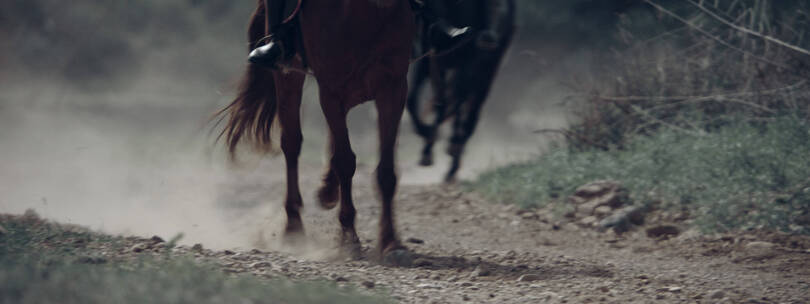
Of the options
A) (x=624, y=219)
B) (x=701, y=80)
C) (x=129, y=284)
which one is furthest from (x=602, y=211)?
(x=129, y=284)

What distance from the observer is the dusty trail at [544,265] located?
3.76 m

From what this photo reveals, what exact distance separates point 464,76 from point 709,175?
3.67 metres

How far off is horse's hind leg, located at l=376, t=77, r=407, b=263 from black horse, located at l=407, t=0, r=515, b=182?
3.94m

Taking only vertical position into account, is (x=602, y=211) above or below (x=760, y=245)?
above

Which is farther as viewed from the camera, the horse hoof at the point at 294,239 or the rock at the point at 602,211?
the rock at the point at 602,211

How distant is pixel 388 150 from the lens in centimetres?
481

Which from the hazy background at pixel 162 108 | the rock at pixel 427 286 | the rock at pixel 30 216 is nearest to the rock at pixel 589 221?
the hazy background at pixel 162 108

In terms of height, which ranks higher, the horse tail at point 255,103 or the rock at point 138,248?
the horse tail at point 255,103

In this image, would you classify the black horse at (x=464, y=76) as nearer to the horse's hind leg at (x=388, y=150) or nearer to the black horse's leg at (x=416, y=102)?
the black horse's leg at (x=416, y=102)

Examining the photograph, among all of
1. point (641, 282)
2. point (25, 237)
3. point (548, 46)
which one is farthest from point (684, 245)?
point (548, 46)

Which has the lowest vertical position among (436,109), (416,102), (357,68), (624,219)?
(624,219)

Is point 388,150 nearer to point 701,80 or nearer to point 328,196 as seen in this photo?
point 328,196

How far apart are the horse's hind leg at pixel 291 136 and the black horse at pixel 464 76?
3.12 m

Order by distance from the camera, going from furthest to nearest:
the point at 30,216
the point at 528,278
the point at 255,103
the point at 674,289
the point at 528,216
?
the point at 528,216
the point at 255,103
the point at 30,216
the point at 528,278
the point at 674,289
